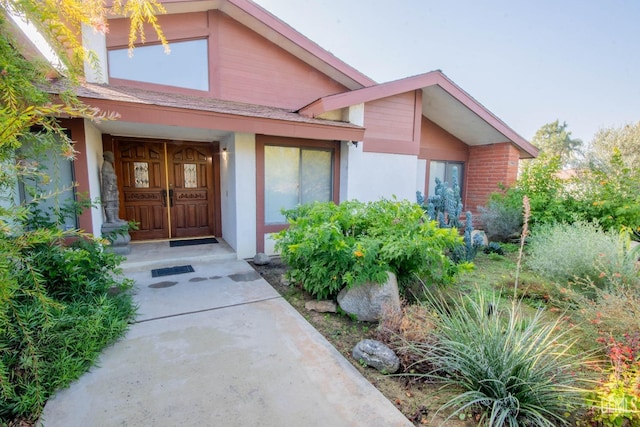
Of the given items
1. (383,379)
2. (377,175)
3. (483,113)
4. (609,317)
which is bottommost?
(383,379)

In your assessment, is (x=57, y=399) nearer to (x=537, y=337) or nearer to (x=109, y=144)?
(x=537, y=337)

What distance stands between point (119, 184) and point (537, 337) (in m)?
7.83

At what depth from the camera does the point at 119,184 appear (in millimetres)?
6703

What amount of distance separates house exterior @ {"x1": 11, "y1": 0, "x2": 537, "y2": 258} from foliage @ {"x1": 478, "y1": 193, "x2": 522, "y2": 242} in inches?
57.5

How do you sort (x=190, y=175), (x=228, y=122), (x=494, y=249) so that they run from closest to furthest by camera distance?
(x=228, y=122), (x=494, y=249), (x=190, y=175)

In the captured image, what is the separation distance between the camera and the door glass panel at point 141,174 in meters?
6.84

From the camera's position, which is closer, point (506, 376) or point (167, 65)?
point (506, 376)

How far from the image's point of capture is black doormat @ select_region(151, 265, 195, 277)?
5081 millimetres

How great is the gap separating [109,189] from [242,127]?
9.77 ft

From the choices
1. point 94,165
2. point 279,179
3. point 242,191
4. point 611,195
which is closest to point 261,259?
point 242,191

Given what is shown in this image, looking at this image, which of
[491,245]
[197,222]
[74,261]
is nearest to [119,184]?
[197,222]

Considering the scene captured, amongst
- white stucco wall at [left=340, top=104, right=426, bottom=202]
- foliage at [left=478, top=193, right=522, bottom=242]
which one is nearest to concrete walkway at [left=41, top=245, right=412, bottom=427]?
white stucco wall at [left=340, top=104, right=426, bottom=202]

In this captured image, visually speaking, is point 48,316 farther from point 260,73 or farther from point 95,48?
point 260,73

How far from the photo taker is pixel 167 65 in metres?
5.99
